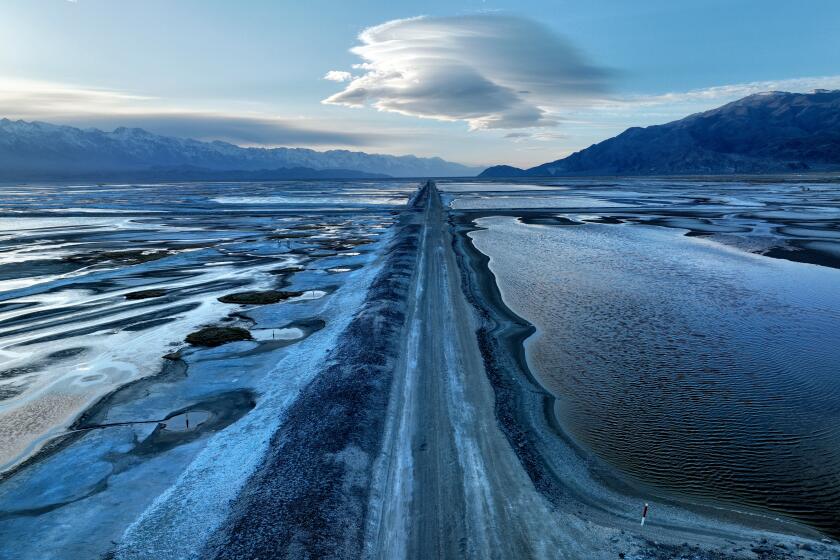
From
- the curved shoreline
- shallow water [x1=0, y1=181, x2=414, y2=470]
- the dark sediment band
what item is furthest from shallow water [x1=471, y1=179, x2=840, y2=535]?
shallow water [x1=0, y1=181, x2=414, y2=470]

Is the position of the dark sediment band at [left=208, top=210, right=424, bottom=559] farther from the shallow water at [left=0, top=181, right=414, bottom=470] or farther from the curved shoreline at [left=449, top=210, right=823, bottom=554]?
the shallow water at [left=0, top=181, right=414, bottom=470]

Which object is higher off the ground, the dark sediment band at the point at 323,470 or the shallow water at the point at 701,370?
the shallow water at the point at 701,370

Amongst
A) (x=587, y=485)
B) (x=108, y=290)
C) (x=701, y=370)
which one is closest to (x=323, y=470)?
(x=587, y=485)

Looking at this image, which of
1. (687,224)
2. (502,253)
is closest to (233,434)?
(502,253)

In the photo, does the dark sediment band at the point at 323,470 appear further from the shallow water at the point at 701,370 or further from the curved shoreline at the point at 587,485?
the shallow water at the point at 701,370

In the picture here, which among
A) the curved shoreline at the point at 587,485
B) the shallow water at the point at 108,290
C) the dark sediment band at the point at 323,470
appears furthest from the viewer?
the shallow water at the point at 108,290

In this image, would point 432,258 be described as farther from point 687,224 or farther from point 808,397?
point 687,224

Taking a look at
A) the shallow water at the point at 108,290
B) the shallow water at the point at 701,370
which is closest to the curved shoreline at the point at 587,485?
the shallow water at the point at 701,370
